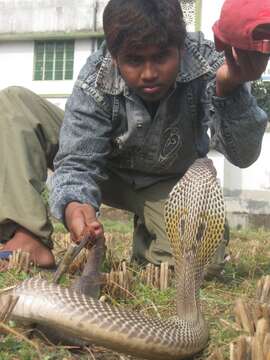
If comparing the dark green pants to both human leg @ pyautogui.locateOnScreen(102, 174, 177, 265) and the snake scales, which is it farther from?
the snake scales

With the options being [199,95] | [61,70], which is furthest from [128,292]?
[61,70]

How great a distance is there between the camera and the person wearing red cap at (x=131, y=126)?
2539 mm

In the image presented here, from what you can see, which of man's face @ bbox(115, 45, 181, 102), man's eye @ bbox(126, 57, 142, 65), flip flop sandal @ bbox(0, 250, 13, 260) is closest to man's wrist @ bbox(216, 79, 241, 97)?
man's face @ bbox(115, 45, 181, 102)

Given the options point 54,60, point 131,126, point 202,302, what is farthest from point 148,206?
point 54,60

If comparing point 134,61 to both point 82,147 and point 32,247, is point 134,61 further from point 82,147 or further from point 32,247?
point 32,247

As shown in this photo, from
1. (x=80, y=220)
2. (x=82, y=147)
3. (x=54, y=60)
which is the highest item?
(x=82, y=147)

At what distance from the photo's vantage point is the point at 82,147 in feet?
9.41

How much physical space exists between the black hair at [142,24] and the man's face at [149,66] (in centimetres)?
3

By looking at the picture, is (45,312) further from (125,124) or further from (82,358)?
(125,124)

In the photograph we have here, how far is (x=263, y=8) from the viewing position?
6.57 ft

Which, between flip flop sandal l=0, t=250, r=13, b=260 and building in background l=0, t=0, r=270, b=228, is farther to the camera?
building in background l=0, t=0, r=270, b=228

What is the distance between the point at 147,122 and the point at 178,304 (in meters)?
1.10

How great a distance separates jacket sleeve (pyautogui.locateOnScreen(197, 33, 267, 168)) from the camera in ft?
8.91

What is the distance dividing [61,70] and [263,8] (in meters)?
15.8
